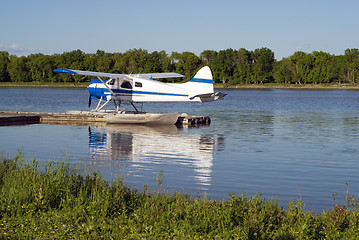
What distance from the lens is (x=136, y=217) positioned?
6.10 meters

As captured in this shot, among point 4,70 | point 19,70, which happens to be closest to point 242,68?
point 19,70

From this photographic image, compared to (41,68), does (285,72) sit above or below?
below

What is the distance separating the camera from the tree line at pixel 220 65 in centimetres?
12138

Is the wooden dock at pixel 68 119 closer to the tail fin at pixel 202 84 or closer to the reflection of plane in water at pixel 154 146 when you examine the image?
the reflection of plane in water at pixel 154 146

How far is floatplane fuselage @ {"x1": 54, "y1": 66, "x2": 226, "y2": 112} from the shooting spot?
22.6m

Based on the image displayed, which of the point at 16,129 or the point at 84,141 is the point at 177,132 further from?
the point at 16,129

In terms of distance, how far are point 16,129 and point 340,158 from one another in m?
13.5

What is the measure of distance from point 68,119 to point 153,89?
178 inches

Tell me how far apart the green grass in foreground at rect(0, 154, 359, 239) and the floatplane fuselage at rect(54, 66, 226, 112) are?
15.5 m

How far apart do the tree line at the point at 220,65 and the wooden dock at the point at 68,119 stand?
95.0 m

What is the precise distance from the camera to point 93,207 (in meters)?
6.38

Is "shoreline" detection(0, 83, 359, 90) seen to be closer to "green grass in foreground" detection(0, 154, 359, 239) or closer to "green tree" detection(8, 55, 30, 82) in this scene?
"green tree" detection(8, 55, 30, 82)

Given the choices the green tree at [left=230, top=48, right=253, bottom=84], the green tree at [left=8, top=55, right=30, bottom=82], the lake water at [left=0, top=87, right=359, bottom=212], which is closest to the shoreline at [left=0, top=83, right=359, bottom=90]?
the green tree at [left=230, top=48, right=253, bottom=84]

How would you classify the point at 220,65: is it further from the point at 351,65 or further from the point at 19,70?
the point at 19,70
